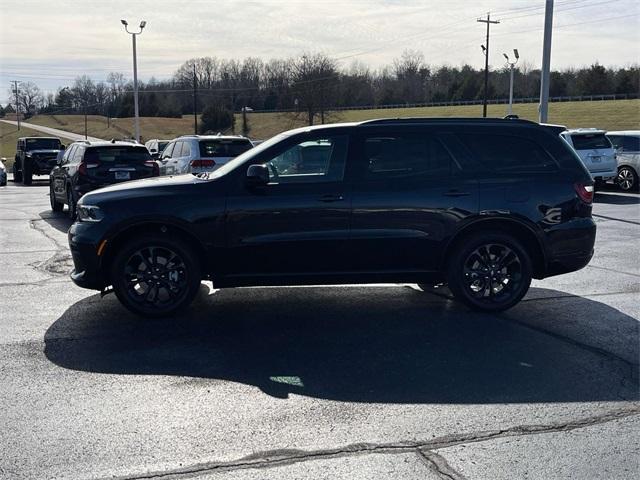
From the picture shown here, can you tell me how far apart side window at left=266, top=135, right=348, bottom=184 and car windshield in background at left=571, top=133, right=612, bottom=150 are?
1524 centimetres

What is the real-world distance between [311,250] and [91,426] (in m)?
2.94

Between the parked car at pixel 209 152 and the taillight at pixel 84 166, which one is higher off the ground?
the parked car at pixel 209 152

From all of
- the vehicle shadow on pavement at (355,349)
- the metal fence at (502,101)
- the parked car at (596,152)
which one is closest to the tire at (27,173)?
the parked car at (596,152)

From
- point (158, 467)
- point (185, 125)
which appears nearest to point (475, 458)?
point (158, 467)

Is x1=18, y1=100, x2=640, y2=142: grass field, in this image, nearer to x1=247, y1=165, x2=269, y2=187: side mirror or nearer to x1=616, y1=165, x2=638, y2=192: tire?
x1=616, y1=165, x2=638, y2=192: tire

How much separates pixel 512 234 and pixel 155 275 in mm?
3576

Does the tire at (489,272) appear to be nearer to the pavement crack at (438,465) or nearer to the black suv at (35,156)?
the pavement crack at (438,465)

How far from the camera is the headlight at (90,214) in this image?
6.72 meters

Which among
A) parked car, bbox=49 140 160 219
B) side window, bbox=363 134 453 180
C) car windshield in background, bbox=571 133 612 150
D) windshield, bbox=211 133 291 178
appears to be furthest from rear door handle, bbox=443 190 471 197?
car windshield in background, bbox=571 133 612 150

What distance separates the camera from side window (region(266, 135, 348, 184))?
6789 mm

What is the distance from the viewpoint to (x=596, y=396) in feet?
16.1

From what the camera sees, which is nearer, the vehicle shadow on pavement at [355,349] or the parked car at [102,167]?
the vehicle shadow on pavement at [355,349]

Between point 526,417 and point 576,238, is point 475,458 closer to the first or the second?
→ point 526,417

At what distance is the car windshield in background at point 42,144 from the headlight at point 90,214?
25700 mm
